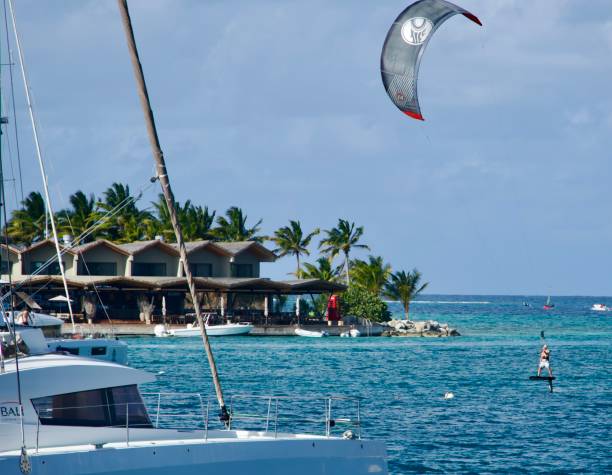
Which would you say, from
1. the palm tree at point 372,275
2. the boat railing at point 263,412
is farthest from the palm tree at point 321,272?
the boat railing at point 263,412

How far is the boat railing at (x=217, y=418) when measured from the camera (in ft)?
59.9

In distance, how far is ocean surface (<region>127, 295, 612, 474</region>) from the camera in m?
31.3

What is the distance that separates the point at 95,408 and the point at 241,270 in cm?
8120

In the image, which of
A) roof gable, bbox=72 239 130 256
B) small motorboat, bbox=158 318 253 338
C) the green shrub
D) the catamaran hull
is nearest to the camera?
the catamaran hull

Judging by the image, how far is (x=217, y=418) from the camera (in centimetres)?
3719

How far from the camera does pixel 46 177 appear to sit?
170 ft

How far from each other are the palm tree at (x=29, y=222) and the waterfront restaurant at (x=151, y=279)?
1259 centimetres

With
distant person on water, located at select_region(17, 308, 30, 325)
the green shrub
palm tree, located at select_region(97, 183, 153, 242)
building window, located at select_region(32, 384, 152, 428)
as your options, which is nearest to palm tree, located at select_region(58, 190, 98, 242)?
palm tree, located at select_region(97, 183, 153, 242)

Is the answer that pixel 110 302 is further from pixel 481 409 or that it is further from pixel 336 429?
pixel 336 429

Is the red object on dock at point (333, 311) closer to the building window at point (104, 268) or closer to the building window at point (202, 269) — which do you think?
the building window at point (202, 269)

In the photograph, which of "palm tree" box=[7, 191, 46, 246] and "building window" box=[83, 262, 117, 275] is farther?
"palm tree" box=[7, 191, 46, 246]

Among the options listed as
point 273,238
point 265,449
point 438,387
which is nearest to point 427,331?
point 273,238

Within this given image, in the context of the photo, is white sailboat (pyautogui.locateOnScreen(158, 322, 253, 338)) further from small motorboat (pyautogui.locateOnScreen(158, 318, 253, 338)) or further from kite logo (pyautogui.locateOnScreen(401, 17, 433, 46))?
kite logo (pyautogui.locateOnScreen(401, 17, 433, 46))

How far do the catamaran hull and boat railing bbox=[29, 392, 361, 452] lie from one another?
1.34 feet
